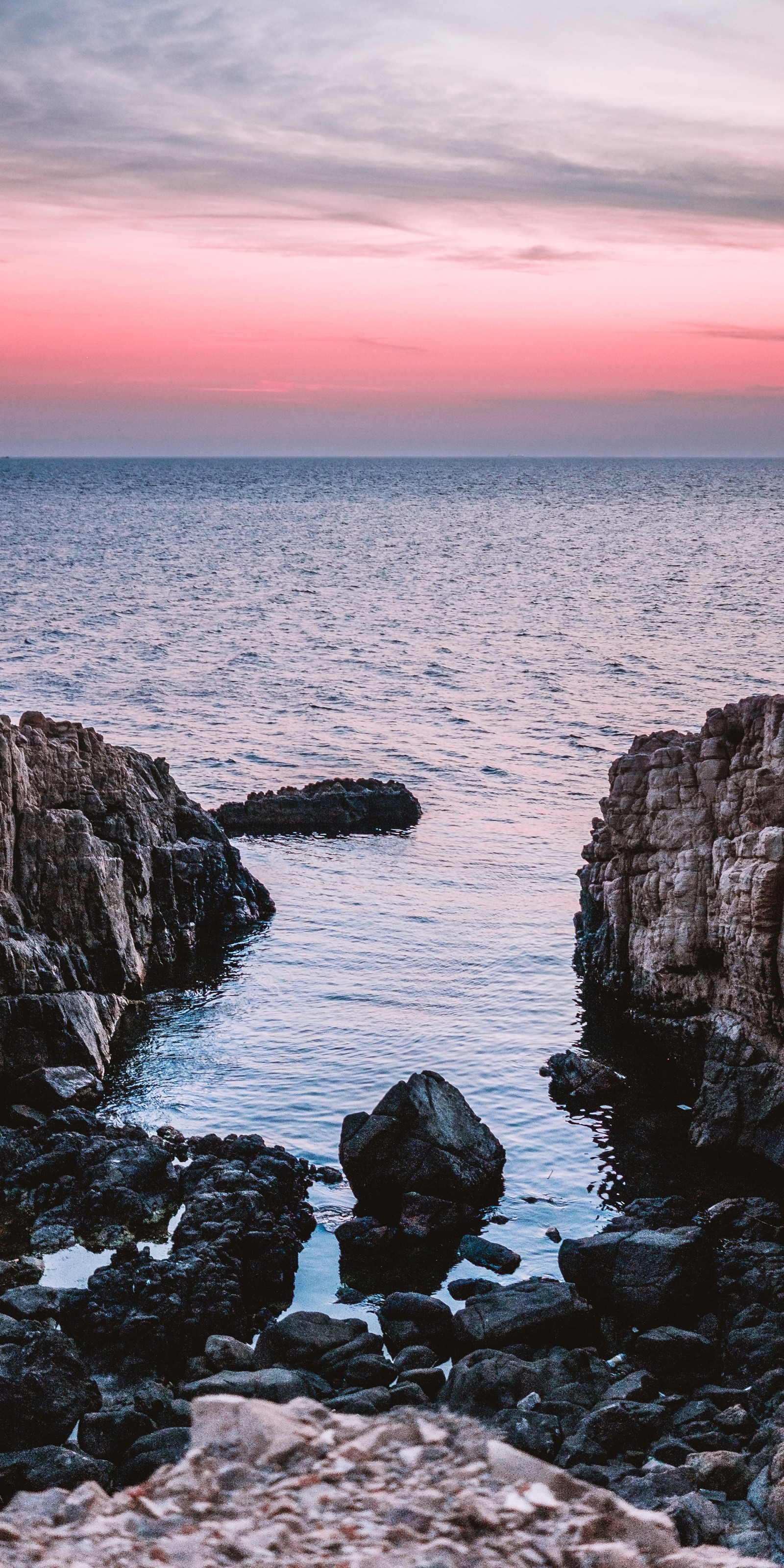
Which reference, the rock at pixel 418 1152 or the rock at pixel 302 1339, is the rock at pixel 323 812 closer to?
the rock at pixel 418 1152

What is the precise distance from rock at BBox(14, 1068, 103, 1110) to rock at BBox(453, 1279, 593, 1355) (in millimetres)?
12351

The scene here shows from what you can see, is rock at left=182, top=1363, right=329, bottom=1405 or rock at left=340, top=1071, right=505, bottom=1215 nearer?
rock at left=182, top=1363, right=329, bottom=1405

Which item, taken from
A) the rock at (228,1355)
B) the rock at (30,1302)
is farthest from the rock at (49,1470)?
the rock at (30,1302)

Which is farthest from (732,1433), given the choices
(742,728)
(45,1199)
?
(742,728)

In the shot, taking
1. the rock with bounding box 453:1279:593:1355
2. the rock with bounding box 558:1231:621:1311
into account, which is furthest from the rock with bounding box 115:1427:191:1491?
the rock with bounding box 558:1231:621:1311

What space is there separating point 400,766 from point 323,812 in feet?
39.0

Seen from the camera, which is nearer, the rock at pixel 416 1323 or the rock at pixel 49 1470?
the rock at pixel 49 1470

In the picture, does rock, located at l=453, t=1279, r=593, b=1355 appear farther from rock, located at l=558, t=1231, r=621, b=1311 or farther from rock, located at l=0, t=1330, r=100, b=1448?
rock, located at l=0, t=1330, r=100, b=1448

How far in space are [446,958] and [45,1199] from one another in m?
18.9

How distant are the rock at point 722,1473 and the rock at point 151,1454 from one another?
22.6ft

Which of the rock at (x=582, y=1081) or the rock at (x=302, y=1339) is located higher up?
the rock at (x=582, y=1081)

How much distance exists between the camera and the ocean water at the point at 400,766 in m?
34.2

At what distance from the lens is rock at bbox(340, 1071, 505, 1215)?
29016 millimetres

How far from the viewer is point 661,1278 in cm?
2442
